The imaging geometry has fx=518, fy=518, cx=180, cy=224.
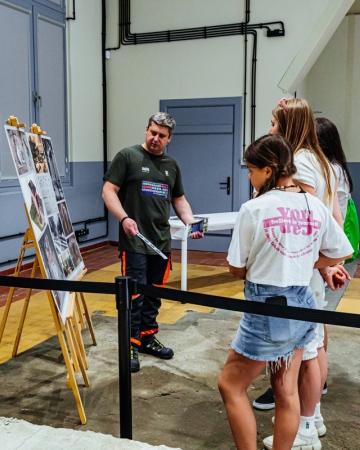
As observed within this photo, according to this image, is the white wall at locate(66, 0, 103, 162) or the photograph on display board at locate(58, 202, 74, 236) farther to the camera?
the white wall at locate(66, 0, 103, 162)

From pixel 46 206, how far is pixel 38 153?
376 millimetres

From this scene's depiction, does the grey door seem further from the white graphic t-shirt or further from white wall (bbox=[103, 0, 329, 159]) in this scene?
the white graphic t-shirt

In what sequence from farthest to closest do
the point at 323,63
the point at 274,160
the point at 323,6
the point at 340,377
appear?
the point at 323,63 → the point at 323,6 → the point at 340,377 → the point at 274,160

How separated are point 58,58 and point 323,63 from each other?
3.86 meters

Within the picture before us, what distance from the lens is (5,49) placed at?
234 inches

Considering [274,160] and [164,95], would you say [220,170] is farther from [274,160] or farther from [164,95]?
[274,160]

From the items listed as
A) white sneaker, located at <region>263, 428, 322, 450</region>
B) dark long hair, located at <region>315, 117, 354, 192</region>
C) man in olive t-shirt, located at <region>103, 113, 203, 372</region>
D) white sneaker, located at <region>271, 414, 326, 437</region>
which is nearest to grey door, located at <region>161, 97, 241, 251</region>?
man in olive t-shirt, located at <region>103, 113, 203, 372</region>

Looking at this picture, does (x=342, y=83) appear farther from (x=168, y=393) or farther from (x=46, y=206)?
(x=168, y=393)

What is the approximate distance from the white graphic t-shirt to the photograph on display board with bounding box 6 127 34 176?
154 cm

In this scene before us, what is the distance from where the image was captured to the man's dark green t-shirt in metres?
3.19

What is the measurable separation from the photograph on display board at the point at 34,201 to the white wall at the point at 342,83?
18.2 feet

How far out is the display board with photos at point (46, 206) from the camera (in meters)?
2.79

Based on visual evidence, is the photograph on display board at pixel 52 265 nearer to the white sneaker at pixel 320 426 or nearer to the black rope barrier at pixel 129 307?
the black rope barrier at pixel 129 307

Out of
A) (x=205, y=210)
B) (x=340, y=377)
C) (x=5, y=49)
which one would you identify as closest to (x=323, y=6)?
(x=205, y=210)
